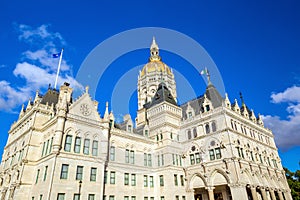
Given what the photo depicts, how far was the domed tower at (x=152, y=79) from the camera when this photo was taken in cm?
7262

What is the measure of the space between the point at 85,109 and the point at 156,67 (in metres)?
46.6

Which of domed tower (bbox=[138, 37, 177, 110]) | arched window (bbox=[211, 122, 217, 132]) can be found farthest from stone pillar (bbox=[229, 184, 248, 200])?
domed tower (bbox=[138, 37, 177, 110])

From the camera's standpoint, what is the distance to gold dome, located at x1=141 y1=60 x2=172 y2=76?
76.2 metres

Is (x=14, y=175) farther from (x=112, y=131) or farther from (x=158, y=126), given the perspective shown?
(x=158, y=126)

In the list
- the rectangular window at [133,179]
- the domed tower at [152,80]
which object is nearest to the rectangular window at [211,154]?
the rectangular window at [133,179]

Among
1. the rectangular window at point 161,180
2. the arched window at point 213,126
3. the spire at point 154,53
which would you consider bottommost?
the rectangular window at point 161,180

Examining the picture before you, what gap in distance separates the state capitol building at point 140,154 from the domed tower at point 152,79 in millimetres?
23591

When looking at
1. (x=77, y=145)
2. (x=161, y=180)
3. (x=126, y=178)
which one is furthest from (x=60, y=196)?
(x=161, y=180)

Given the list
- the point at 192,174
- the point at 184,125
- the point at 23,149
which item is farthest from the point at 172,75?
the point at 23,149

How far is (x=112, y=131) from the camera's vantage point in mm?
36781

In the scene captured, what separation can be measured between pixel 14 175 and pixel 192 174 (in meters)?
29.4

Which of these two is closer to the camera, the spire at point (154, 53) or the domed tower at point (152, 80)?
the domed tower at point (152, 80)

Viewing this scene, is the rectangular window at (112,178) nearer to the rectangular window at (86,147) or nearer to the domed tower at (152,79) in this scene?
the rectangular window at (86,147)

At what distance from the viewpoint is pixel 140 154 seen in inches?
1563
